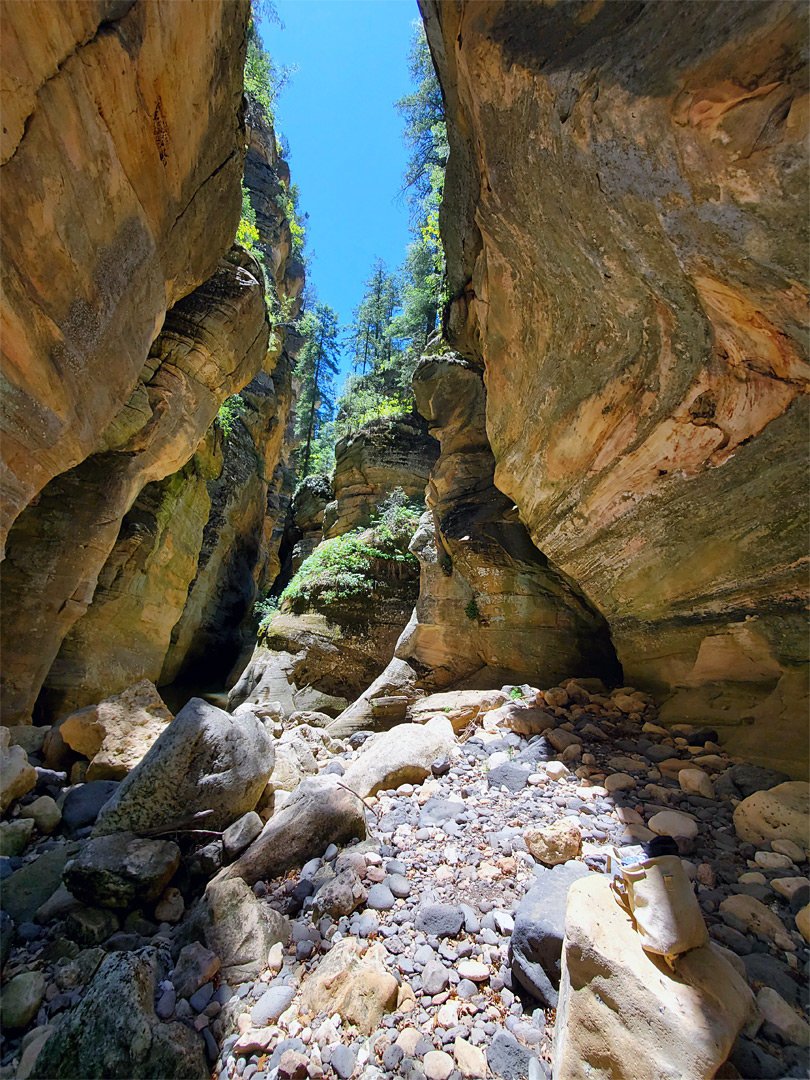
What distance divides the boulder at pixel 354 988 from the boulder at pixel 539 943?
0.56 metres

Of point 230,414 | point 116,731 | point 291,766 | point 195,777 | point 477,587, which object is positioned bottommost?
point 291,766

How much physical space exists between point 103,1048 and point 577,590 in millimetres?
6412

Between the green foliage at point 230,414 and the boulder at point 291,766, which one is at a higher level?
the green foliage at point 230,414

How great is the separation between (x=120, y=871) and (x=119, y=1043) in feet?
3.58

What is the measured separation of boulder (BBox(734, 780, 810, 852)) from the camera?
8.38ft

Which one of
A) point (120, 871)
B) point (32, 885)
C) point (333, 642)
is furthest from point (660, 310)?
point (333, 642)

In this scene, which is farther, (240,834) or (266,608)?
(266,608)

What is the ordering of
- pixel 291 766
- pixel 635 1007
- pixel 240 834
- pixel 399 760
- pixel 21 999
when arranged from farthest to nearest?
pixel 291 766 → pixel 399 760 → pixel 240 834 → pixel 21 999 → pixel 635 1007

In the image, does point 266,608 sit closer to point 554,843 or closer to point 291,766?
point 291,766

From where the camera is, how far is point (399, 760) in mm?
3865

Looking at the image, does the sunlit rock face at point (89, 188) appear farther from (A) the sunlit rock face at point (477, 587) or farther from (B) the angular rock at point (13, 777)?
(A) the sunlit rock face at point (477, 587)

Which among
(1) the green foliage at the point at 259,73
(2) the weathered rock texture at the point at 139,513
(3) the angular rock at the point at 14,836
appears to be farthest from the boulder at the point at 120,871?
(1) the green foliage at the point at 259,73

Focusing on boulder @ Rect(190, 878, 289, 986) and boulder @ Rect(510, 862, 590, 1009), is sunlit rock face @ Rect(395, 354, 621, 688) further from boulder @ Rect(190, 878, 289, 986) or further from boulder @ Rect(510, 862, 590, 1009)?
boulder @ Rect(190, 878, 289, 986)

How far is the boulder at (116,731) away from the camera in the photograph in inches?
157
